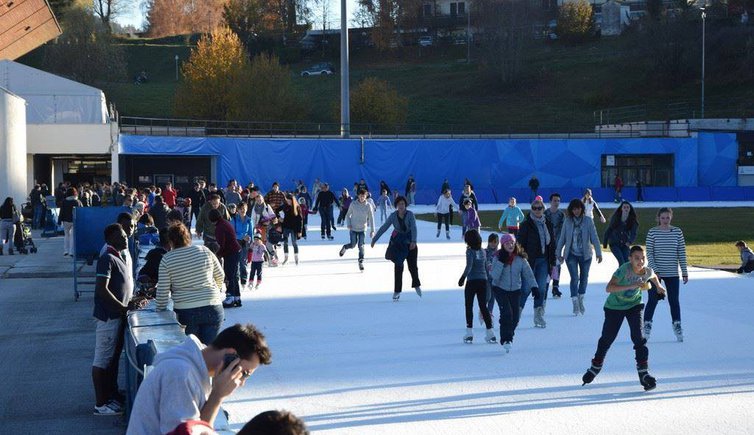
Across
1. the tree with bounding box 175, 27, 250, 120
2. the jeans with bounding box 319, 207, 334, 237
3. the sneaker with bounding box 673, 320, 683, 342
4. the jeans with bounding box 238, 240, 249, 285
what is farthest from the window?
the sneaker with bounding box 673, 320, 683, 342

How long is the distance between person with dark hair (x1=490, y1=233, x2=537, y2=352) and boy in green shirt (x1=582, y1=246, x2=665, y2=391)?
1.87 metres

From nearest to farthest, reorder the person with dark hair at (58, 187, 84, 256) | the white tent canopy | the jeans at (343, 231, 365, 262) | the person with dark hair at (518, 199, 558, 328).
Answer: the person with dark hair at (518, 199, 558, 328) → the jeans at (343, 231, 365, 262) → the person with dark hair at (58, 187, 84, 256) → the white tent canopy

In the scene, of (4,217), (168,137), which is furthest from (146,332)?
(168,137)

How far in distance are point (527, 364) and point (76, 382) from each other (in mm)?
4653

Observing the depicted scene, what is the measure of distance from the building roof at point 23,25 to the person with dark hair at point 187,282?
2918cm

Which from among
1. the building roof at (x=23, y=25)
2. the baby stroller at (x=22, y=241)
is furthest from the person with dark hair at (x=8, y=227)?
the building roof at (x=23, y=25)

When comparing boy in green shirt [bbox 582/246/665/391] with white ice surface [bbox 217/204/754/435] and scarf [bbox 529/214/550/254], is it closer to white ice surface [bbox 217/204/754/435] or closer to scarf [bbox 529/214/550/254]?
white ice surface [bbox 217/204/754/435]

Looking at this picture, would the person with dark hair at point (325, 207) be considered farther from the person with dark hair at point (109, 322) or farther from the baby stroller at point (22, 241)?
the person with dark hair at point (109, 322)

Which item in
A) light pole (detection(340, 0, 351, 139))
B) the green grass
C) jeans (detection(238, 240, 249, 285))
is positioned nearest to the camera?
jeans (detection(238, 240, 249, 285))

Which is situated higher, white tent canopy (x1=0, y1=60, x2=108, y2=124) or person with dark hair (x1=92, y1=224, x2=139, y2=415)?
white tent canopy (x1=0, y1=60, x2=108, y2=124)

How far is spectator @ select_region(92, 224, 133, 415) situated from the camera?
908 centimetres

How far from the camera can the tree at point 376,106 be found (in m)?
72.8

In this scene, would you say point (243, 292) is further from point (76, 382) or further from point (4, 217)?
point (4, 217)

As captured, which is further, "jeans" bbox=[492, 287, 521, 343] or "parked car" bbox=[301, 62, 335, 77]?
"parked car" bbox=[301, 62, 335, 77]
